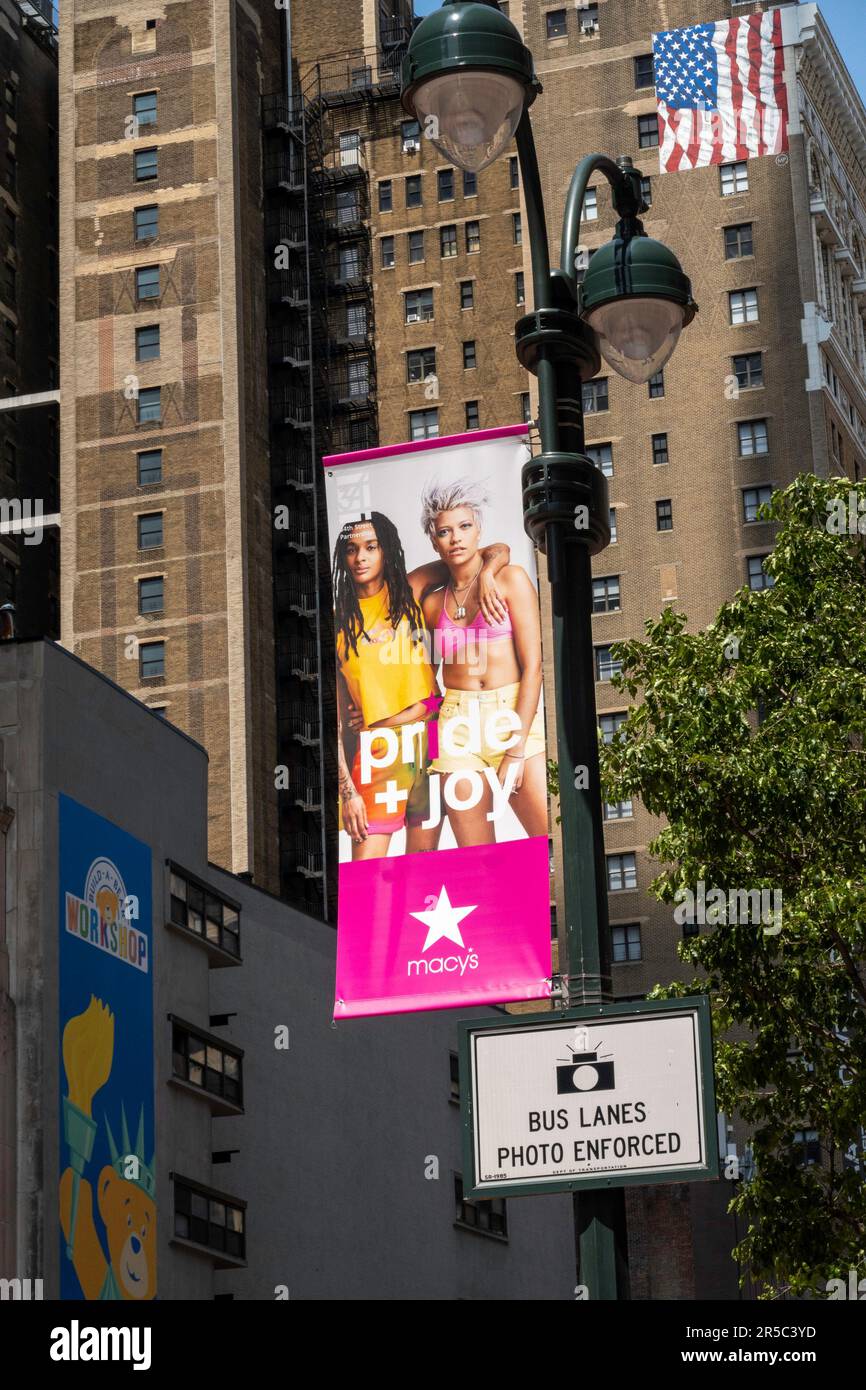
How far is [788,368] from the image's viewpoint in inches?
4055

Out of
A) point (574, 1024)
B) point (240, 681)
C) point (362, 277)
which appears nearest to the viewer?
point (574, 1024)

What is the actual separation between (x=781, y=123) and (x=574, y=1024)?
99574 millimetres

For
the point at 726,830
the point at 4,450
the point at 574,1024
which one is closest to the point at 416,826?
the point at 574,1024

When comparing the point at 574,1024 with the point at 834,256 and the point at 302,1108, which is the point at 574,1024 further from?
the point at 834,256

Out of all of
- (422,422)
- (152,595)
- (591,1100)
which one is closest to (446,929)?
(591,1100)

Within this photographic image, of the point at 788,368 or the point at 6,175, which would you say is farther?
the point at 6,175

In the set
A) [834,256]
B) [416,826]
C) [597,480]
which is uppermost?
[834,256]

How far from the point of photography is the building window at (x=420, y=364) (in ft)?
366

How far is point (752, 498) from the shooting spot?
3996 inches

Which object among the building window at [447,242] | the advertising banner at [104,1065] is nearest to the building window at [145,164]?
the building window at [447,242]

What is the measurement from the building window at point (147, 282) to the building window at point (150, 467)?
292 inches

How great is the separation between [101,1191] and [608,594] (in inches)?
2263

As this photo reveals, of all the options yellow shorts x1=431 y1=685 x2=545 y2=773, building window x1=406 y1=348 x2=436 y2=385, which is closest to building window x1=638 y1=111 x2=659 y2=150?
building window x1=406 y1=348 x2=436 y2=385

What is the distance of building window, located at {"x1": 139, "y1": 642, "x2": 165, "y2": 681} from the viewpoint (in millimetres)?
100750
